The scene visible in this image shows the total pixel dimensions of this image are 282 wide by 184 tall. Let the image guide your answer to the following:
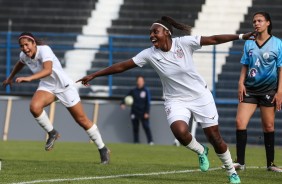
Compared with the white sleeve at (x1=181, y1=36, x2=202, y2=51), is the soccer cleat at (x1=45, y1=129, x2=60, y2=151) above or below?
below

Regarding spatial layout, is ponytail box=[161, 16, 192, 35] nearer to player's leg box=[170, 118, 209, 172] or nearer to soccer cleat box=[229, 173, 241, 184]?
player's leg box=[170, 118, 209, 172]

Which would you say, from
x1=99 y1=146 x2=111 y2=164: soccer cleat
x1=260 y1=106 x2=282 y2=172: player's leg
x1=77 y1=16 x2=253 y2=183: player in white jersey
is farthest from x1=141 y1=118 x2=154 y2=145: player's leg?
x1=77 y1=16 x2=253 y2=183: player in white jersey

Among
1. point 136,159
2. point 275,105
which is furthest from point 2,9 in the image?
point 275,105

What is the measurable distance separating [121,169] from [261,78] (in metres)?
2.29

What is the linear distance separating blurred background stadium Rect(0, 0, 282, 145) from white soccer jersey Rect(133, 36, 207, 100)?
12605 mm

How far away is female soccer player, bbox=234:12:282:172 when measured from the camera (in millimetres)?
12805

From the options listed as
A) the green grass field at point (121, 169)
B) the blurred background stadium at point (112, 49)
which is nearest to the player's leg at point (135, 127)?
the blurred background stadium at point (112, 49)

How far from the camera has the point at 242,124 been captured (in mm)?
13172

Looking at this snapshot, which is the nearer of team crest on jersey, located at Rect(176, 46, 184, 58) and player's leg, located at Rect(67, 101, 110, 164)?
team crest on jersey, located at Rect(176, 46, 184, 58)

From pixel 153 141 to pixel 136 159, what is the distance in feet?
26.2

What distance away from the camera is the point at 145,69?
2642cm

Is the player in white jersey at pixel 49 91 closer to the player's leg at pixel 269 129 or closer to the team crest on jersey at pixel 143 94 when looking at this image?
the player's leg at pixel 269 129

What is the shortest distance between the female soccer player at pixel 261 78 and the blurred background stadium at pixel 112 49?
1066 centimetres

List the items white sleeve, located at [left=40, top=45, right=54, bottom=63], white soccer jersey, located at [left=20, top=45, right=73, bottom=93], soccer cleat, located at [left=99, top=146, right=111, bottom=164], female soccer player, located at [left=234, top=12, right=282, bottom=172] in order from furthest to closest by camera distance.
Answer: soccer cleat, located at [left=99, top=146, right=111, bottom=164], white soccer jersey, located at [left=20, top=45, right=73, bottom=93], white sleeve, located at [left=40, top=45, right=54, bottom=63], female soccer player, located at [left=234, top=12, right=282, bottom=172]
